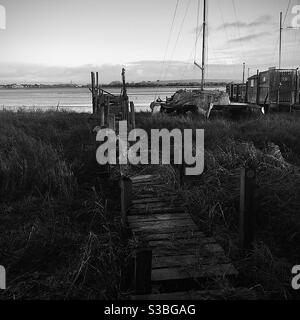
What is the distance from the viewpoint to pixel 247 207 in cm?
505

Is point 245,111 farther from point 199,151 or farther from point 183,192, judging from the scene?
point 183,192

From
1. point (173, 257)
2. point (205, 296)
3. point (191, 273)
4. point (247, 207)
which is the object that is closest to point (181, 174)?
point (247, 207)

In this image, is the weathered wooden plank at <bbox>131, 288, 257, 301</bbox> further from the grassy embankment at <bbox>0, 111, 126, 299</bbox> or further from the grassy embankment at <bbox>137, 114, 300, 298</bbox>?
the grassy embankment at <bbox>0, 111, 126, 299</bbox>

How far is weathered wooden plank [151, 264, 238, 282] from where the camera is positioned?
13.9 ft

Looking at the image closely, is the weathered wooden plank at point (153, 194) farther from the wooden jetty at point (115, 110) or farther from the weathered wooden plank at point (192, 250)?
the wooden jetty at point (115, 110)

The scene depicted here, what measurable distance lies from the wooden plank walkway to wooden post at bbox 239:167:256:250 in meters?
0.42

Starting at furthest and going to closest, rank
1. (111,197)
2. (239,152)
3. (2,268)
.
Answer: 1. (239,152)
2. (111,197)
3. (2,268)

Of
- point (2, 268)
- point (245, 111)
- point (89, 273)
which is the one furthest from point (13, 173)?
point (245, 111)

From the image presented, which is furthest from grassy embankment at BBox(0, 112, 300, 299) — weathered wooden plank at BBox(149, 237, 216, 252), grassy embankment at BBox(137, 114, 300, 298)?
weathered wooden plank at BBox(149, 237, 216, 252)

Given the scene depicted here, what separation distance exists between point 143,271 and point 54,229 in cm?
264

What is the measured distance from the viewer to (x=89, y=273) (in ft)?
15.3

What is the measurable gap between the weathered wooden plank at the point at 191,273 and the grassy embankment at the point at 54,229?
1.69ft

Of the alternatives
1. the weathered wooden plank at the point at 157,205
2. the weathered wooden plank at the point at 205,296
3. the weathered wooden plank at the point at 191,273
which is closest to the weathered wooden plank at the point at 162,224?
the weathered wooden plank at the point at 157,205
